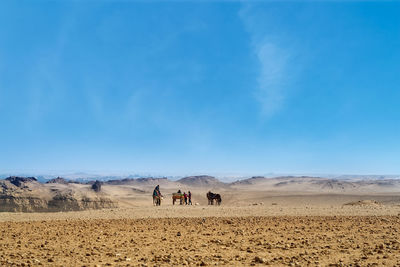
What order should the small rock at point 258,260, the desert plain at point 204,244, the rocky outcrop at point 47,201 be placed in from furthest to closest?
the rocky outcrop at point 47,201 < the desert plain at point 204,244 < the small rock at point 258,260

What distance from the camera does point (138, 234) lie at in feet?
42.3

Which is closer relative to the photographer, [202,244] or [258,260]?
[258,260]

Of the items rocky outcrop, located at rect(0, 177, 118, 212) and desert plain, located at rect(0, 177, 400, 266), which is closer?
desert plain, located at rect(0, 177, 400, 266)

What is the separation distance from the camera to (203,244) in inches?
427

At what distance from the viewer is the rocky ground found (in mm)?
8719

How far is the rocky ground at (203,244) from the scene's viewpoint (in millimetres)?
8719

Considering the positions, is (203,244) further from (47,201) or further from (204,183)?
(204,183)

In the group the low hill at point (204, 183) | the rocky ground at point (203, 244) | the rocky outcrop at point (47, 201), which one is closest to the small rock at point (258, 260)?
the rocky ground at point (203, 244)

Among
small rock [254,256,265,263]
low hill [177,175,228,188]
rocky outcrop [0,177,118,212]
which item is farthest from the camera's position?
low hill [177,175,228,188]

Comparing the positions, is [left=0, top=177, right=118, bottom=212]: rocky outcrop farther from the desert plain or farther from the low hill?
the low hill

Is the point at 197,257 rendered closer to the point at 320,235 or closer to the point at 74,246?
the point at 74,246

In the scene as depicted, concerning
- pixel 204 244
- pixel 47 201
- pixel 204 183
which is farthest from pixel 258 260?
pixel 204 183

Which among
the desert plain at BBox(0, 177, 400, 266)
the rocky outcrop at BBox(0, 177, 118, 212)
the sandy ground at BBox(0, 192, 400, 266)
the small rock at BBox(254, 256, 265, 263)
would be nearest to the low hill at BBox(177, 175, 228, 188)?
the rocky outcrop at BBox(0, 177, 118, 212)

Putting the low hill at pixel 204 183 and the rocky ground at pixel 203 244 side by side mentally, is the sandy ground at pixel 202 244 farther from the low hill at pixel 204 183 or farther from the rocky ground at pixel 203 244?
the low hill at pixel 204 183
